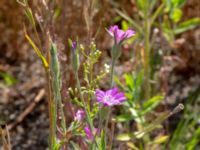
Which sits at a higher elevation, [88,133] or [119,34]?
[119,34]

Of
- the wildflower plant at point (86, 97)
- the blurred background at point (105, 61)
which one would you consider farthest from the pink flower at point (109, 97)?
the blurred background at point (105, 61)

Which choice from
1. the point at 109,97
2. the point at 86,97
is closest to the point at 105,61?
the point at 86,97

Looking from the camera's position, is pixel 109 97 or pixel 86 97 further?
pixel 86 97

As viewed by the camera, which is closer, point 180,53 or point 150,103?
point 150,103

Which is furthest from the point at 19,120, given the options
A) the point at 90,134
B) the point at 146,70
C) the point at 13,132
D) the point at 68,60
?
the point at 90,134

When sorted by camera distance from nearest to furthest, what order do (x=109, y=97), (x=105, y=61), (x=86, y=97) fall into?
(x=109, y=97) < (x=86, y=97) < (x=105, y=61)

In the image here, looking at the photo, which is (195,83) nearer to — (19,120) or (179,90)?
(179,90)

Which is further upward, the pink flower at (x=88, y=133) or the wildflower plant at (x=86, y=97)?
the wildflower plant at (x=86, y=97)

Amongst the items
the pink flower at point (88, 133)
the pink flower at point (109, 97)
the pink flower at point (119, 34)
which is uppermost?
the pink flower at point (119, 34)

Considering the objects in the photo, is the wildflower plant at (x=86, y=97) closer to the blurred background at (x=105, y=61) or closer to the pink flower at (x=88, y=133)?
the pink flower at (x=88, y=133)

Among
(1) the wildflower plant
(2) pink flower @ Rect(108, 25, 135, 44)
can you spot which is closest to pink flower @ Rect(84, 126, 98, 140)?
(1) the wildflower plant

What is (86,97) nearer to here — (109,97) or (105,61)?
(109,97)
